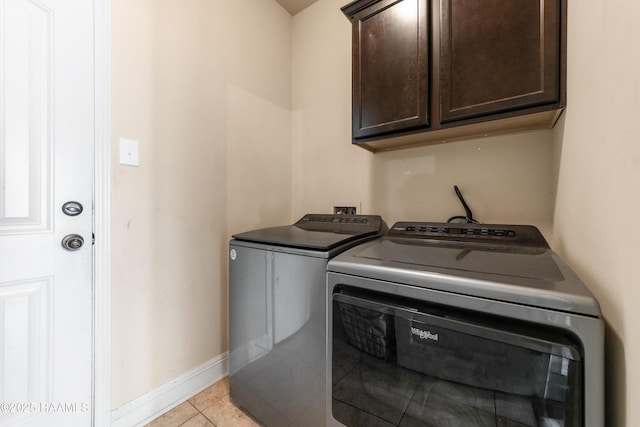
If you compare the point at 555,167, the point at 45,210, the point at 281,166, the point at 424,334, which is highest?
the point at 281,166

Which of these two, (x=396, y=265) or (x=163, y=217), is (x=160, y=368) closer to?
(x=163, y=217)

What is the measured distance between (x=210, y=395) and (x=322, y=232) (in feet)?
3.74

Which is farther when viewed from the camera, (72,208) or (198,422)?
(198,422)

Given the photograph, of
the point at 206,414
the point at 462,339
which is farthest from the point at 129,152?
the point at 462,339

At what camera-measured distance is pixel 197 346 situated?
1464mm

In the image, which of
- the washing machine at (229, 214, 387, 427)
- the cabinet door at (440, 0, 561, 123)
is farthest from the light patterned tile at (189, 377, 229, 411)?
the cabinet door at (440, 0, 561, 123)

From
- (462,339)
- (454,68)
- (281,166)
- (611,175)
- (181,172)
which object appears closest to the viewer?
(611,175)

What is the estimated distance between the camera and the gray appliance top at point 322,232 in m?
1.10

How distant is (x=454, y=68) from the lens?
3.62 feet

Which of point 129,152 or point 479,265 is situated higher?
point 129,152

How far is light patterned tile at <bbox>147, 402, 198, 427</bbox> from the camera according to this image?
4.02 ft

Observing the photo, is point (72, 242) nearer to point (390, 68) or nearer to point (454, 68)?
point (390, 68)

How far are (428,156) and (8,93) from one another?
1923 millimetres

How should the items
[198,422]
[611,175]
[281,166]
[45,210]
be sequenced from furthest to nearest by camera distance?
[281,166] → [198,422] → [45,210] → [611,175]
